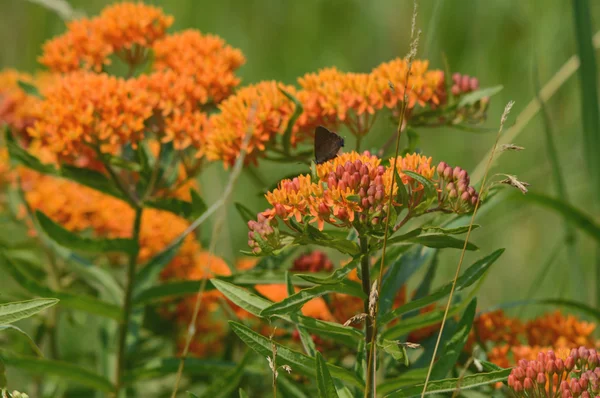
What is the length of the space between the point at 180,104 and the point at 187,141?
0.57ft

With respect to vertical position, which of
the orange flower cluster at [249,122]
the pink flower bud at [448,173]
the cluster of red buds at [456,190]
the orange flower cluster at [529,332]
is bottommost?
the orange flower cluster at [529,332]

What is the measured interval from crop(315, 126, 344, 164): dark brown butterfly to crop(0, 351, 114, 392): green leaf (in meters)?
1.10

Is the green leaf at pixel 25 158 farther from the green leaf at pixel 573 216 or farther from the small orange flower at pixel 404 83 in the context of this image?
the green leaf at pixel 573 216

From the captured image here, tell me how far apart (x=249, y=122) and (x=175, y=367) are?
0.85 meters

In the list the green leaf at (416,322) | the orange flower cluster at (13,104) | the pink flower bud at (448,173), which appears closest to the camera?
the pink flower bud at (448,173)

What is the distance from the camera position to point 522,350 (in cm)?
225

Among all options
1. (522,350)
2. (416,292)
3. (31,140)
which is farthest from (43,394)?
(522,350)

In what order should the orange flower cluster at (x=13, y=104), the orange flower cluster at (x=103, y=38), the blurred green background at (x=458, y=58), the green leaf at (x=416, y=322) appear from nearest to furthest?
the green leaf at (x=416, y=322), the orange flower cluster at (x=103, y=38), the orange flower cluster at (x=13, y=104), the blurred green background at (x=458, y=58)

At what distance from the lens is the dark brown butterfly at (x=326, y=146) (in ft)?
6.57

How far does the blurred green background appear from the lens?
439 cm

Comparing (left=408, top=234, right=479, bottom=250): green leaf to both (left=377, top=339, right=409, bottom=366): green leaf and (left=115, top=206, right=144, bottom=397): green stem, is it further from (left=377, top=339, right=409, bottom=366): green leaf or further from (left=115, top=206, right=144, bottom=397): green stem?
(left=115, top=206, right=144, bottom=397): green stem

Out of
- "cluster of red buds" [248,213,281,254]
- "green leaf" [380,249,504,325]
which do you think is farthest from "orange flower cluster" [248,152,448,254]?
"green leaf" [380,249,504,325]

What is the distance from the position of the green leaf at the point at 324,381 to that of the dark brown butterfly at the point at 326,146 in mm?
514

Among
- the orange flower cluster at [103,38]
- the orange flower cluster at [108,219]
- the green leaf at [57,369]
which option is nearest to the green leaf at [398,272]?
the green leaf at [57,369]
